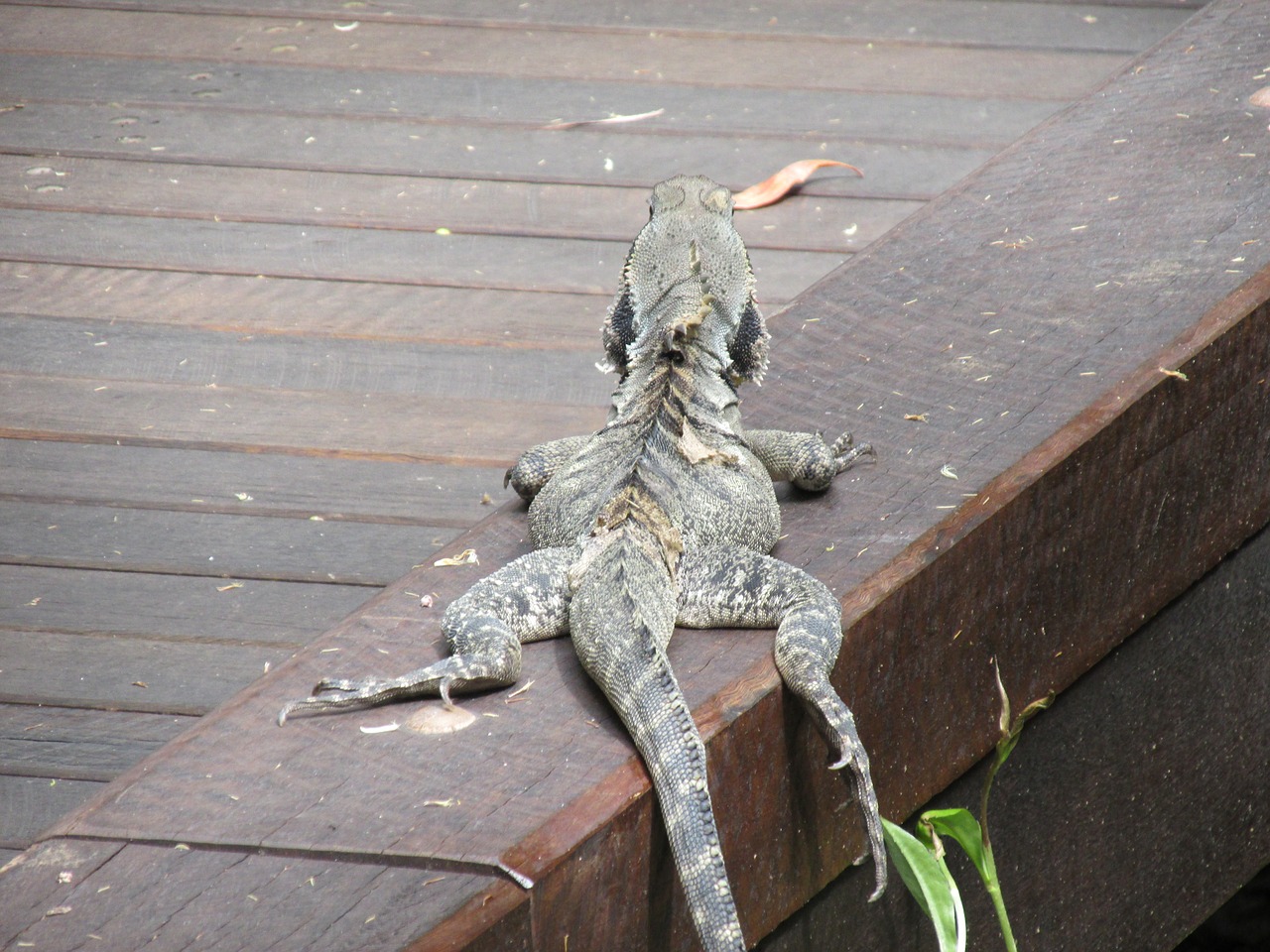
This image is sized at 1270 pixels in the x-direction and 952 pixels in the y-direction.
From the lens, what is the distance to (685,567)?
7.18 ft

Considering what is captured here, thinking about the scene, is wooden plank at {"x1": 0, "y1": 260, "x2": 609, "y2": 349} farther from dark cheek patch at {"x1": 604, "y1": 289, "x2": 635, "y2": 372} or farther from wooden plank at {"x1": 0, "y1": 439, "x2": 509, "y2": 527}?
dark cheek patch at {"x1": 604, "y1": 289, "x2": 635, "y2": 372}

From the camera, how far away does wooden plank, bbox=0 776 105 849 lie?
7.94 feet

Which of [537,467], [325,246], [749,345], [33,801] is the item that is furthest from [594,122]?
[33,801]

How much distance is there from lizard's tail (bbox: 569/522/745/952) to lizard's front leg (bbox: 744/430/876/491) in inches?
14.4

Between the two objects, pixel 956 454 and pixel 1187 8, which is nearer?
pixel 956 454

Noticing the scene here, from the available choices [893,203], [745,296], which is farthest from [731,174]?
[745,296]

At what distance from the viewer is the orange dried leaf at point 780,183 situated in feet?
14.0

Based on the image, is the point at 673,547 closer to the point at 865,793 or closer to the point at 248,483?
the point at 865,793

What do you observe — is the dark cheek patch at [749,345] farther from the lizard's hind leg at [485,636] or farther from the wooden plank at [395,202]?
the wooden plank at [395,202]

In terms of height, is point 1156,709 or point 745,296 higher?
point 745,296

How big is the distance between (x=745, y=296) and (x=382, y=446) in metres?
1.09

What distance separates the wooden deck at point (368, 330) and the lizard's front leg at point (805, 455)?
0.20 feet

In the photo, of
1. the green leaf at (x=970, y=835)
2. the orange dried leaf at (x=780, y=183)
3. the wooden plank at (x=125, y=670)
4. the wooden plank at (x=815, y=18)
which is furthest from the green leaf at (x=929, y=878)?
the wooden plank at (x=815, y=18)

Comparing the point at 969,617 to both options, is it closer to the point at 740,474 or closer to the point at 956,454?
the point at 956,454
